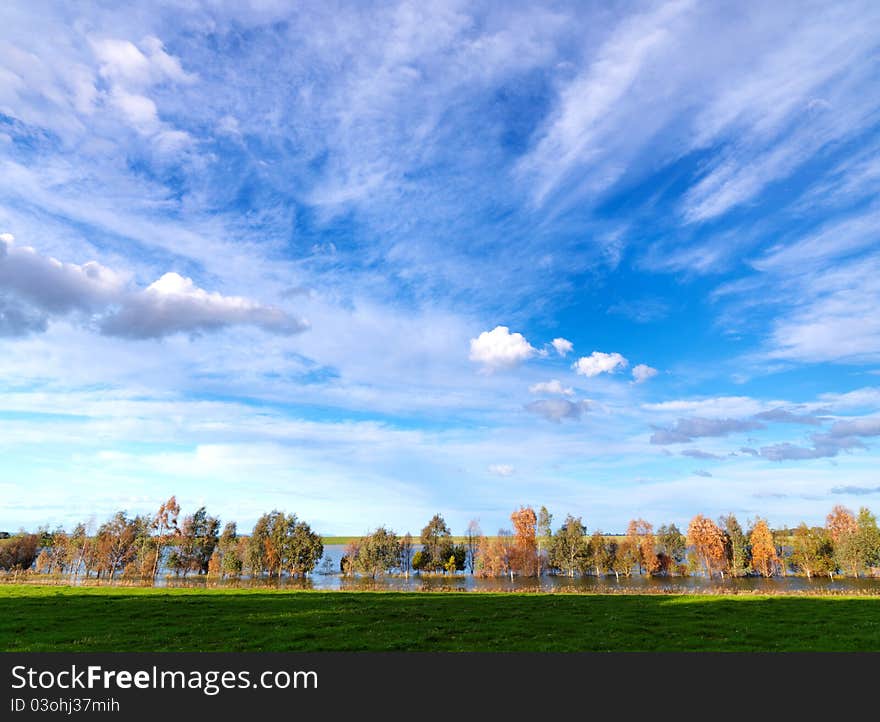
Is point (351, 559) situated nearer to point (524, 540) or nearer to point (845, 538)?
point (524, 540)

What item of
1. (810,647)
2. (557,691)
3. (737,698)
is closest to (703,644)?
(810,647)

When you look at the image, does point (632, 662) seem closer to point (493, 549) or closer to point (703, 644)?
point (703, 644)

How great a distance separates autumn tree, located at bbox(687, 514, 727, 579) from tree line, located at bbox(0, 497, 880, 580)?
0.32 m

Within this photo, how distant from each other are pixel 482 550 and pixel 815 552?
10772 cm

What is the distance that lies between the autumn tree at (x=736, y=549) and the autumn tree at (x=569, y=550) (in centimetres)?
4780

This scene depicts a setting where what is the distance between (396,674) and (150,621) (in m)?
25.0

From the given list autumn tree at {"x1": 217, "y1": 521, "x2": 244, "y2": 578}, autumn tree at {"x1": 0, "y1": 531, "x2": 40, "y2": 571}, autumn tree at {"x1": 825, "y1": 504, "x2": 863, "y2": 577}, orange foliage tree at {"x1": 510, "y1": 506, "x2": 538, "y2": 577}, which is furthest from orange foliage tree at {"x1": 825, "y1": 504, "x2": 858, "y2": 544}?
autumn tree at {"x1": 0, "y1": 531, "x2": 40, "y2": 571}

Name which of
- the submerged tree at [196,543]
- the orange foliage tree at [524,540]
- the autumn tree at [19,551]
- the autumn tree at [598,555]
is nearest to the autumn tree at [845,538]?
the autumn tree at [598,555]

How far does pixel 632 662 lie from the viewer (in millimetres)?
23422

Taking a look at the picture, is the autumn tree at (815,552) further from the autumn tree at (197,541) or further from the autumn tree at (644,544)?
the autumn tree at (197,541)

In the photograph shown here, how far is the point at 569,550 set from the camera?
179 m

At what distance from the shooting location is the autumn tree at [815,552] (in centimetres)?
15712

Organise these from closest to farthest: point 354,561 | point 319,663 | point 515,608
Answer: point 319,663 → point 515,608 → point 354,561

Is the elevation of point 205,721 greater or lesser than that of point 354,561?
greater
